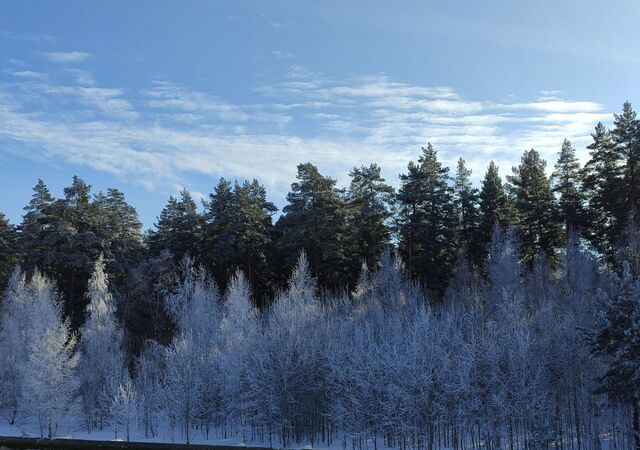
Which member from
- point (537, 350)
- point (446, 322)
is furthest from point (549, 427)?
point (446, 322)

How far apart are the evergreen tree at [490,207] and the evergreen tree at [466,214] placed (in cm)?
73

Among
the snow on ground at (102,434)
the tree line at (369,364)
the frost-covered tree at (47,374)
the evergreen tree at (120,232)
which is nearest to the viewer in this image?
the tree line at (369,364)

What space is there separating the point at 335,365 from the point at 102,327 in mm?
23550

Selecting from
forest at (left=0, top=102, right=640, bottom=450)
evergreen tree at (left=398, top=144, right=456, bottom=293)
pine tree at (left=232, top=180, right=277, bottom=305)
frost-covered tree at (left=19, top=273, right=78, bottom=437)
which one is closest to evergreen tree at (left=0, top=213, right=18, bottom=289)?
forest at (left=0, top=102, right=640, bottom=450)

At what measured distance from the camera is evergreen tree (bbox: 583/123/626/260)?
5409 centimetres

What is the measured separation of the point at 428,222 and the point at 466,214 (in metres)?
7.23

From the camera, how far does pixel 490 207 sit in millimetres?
62500

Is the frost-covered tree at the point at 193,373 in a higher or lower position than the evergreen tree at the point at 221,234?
lower

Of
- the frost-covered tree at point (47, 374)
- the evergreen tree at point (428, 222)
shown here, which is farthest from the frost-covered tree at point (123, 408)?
the evergreen tree at point (428, 222)

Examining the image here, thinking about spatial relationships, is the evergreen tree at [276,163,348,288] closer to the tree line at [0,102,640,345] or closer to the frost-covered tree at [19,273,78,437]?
the tree line at [0,102,640,345]

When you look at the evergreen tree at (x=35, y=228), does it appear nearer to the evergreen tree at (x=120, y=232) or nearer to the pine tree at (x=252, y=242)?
the evergreen tree at (x=120, y=232)

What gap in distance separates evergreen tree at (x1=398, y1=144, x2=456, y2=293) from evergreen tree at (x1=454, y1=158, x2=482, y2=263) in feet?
9.06

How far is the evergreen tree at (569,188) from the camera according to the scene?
58.7 meters

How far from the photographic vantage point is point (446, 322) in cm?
4084
